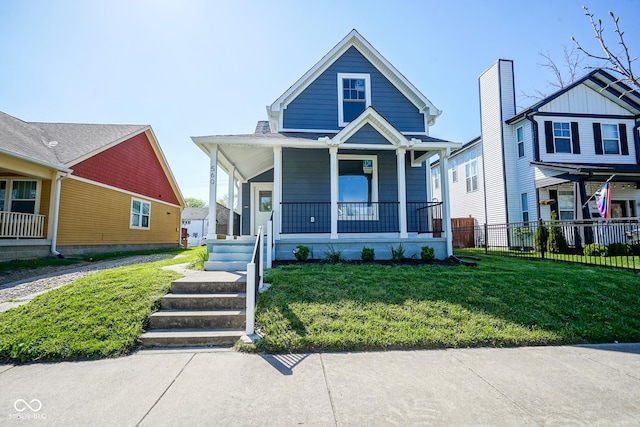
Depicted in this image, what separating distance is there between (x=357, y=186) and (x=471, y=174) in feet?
37.1

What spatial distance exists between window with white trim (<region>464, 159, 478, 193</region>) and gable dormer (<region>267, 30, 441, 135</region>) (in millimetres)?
8710

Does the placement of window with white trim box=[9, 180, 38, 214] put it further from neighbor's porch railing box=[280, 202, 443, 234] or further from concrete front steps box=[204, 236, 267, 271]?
neighbor's porch railing box=[280, 202, 443, 234]

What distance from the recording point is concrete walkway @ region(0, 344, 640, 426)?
238 cm

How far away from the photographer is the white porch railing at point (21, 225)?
985 centimetres

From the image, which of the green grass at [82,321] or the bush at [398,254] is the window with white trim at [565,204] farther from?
the green grass at [82,321]

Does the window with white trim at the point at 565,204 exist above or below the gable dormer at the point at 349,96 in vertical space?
below

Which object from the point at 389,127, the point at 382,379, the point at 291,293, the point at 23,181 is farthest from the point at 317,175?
the point at 23,181

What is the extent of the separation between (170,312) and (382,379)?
10.7 feet

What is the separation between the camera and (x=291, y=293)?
525cm

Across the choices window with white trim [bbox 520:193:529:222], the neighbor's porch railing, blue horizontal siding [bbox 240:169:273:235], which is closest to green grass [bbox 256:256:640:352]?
the neighbor's porch railing

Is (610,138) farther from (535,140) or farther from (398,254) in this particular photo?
(398,254)

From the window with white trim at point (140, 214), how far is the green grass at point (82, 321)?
11668 millimetres

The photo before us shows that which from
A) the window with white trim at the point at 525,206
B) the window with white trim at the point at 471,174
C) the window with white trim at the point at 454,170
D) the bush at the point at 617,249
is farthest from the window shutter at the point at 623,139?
the bush at the point at 617,249

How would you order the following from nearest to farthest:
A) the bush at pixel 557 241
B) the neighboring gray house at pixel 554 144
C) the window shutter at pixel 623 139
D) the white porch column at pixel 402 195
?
1. the white porch column at pixel 402 195
2. the bush at pixel 557 241
3. the neighboring gray house at pixel 554 144
4. the window shutter at pixel 623 139
